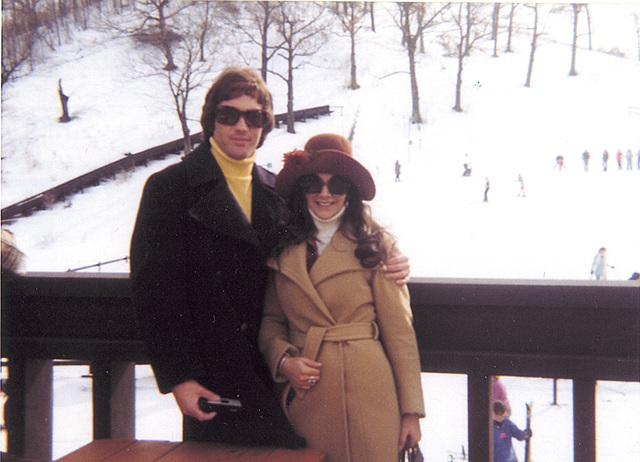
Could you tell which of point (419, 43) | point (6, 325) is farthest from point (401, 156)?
point (6, 325)

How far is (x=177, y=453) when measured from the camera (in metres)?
1.48

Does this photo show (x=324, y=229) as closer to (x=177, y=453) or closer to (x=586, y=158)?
(x=177, y=453)

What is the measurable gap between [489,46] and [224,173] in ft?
3.86

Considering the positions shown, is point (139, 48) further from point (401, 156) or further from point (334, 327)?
point (334, 327)

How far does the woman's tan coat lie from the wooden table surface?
178 mm

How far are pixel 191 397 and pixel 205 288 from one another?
11.7 inches

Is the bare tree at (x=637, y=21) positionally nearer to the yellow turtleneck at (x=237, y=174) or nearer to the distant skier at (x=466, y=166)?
the distant skier at (x=466, y=166)

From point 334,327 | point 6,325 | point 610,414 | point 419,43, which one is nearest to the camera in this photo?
point 334,327

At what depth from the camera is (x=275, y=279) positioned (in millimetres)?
1792

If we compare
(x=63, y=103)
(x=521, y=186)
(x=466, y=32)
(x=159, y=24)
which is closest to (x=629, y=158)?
(x=521, y=186)

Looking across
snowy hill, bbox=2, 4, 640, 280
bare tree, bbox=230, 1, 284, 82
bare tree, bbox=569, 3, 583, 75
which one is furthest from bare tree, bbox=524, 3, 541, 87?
bare tree, bbox=230, 1, 284, 82

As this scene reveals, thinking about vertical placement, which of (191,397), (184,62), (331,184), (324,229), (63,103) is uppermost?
(184,62)

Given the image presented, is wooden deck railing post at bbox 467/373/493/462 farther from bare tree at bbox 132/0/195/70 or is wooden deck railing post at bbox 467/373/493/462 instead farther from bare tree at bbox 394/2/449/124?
bare tree at bbox 132/0/195/70

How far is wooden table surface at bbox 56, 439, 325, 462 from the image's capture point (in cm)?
144
